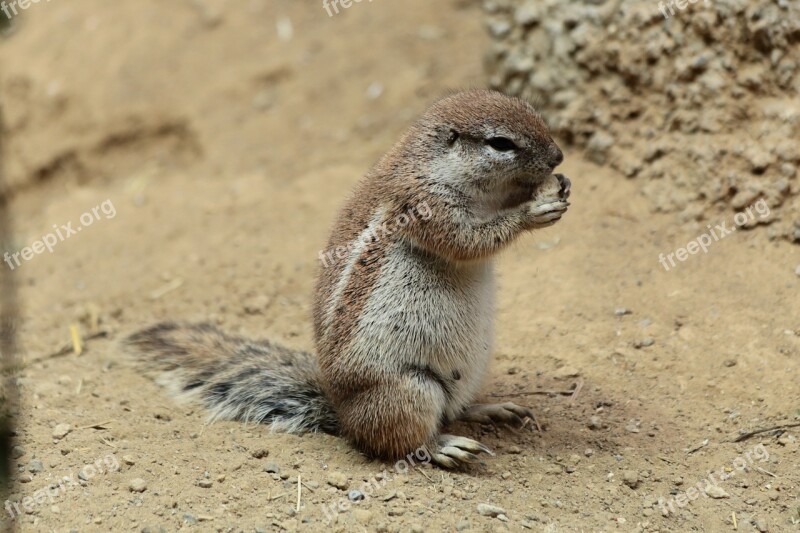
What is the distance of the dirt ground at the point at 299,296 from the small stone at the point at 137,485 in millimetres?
18

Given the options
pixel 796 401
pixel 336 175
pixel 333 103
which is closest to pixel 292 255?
pixel 336 175

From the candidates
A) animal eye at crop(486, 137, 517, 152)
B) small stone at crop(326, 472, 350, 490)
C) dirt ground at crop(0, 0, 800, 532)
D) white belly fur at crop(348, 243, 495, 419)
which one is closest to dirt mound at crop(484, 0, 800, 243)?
dirt ground at crop(0, 0, 800, 532)

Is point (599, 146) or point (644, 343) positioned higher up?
point (599, 146)

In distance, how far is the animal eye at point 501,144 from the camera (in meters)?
4.36

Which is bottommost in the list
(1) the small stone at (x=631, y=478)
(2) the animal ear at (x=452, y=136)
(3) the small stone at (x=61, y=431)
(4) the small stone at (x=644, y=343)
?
(4) the small stone at (x=644, y=343)

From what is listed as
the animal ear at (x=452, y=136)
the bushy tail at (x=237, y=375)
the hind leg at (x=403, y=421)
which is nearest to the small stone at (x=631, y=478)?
the hind leg at (x=403, y=421)

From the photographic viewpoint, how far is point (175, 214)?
8.09 m

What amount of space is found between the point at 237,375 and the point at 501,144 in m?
1.93

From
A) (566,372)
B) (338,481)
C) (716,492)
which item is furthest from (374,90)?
(716,492)

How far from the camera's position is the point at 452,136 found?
444 centimetres

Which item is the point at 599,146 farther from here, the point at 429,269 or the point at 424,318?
the point at 424,318

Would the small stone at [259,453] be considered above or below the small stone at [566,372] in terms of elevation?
above

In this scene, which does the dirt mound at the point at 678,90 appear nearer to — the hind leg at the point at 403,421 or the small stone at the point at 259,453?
the hind leg at the point at 403,421

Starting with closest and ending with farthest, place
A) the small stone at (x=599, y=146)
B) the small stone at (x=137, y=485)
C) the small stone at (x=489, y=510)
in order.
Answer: the small stone at (x=489, y=510) → the small stone at (x=137, y=485) → the small stone at (x=599, y=146)
